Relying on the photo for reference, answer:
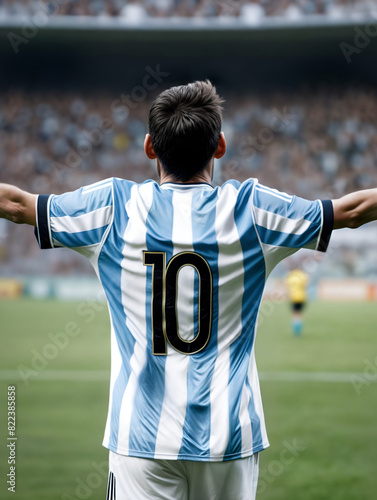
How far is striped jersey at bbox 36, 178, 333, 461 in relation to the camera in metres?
1.68

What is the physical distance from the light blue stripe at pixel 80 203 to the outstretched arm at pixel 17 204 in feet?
0.17

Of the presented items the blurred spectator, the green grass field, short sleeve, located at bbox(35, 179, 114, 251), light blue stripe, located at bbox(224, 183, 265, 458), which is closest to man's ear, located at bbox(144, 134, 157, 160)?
short sleeve, located at bbox(35, 179, 114, 251)

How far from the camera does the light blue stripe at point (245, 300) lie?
1697mm

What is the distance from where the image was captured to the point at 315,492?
396 centimetres

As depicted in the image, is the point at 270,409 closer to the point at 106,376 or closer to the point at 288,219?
the point at 106,376

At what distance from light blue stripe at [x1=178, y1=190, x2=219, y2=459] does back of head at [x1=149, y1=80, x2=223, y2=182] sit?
5.8 inches

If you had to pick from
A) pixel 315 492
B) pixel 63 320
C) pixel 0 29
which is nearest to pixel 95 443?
pixel 315 492

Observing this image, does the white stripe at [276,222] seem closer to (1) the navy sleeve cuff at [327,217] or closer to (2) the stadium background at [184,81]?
(1) the navy sleeve cuff at [327,217]

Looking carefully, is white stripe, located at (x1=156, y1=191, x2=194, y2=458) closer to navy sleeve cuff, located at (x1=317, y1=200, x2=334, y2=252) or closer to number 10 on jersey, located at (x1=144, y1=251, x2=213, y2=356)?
number 10 on jersey, located at (x1=144, y1=251, x2=213, y2=356)

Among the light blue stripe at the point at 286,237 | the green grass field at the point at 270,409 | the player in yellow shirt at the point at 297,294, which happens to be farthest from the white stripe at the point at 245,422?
the player in yellow shirt at the point at 297,294

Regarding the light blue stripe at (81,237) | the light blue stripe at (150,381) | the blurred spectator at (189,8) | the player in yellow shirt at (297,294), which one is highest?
the blurred spectator at (189,8)

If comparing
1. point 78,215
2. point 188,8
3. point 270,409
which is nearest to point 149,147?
point 78,215

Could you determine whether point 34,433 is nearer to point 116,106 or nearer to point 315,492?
point 315,492

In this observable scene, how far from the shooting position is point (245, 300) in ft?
5.69
